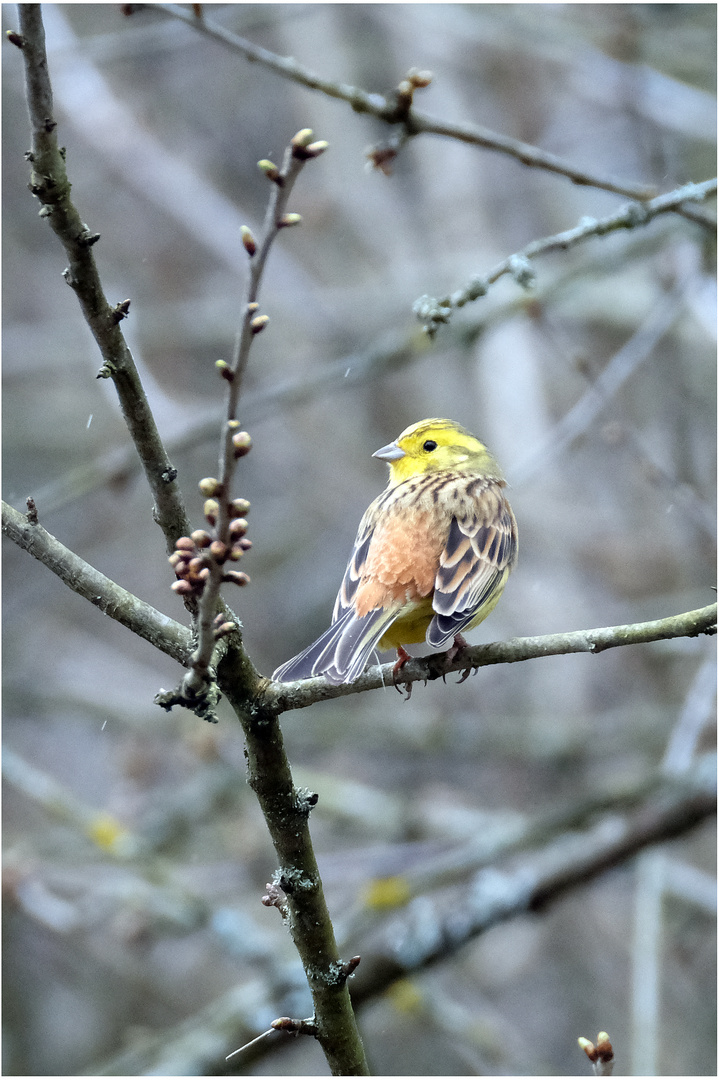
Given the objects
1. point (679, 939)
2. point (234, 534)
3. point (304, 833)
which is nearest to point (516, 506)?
point (679, 939)

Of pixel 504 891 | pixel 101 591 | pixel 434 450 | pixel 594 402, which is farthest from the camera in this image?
pixel 504 891

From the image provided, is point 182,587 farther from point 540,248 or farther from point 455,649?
point 540,248

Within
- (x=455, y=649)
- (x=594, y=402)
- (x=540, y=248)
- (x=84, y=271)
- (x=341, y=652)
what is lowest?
(x=341, y=652)

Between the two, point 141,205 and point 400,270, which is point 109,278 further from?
point 400,270

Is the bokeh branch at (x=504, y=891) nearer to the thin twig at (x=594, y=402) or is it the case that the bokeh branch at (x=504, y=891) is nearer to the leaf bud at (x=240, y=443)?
the thin twig at (x=594, y=402)

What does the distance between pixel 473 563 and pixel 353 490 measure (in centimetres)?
667

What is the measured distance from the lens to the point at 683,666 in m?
9.81

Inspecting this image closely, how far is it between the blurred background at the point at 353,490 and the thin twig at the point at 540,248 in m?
1.73

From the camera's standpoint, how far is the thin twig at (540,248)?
121 inches

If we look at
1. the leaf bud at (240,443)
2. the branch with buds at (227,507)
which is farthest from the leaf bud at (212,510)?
the leaf bud at (240,443)

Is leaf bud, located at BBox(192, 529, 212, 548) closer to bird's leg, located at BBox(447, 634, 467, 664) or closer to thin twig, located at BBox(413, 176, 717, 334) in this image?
bird's leg, located at BBox(447, 634, 467, 664)

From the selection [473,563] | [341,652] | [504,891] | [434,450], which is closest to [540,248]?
[434,450]

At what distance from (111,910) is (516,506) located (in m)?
5.09

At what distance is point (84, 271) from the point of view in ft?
6.93
